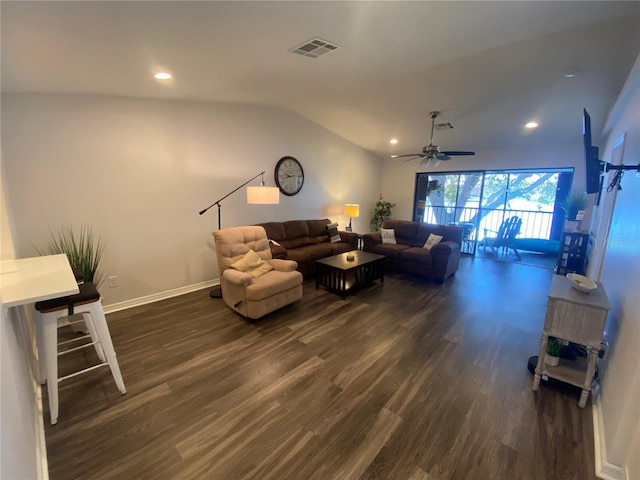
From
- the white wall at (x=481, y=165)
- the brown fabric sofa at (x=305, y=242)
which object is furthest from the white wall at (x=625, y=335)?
the brown fabric sofa at (x=305, y=242)

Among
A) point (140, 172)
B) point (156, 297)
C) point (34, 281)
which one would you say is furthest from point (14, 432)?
point (140, 172)

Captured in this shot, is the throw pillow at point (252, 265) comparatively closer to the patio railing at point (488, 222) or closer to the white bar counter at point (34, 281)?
the white bar counter at point (34, 281)

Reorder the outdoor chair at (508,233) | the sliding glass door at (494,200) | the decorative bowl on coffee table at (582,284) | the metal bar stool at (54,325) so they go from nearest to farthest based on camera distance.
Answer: the metal bar stool at (54,325) < the decorative bowl on coffee table at (582,284) < the outdoor chair at (508,233) < the sliding glass door at (494,200)

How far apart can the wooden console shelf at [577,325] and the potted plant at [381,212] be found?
5320 millimetres

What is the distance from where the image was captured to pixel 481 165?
5953mm

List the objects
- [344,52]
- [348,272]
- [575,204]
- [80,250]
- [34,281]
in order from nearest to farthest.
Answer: [34,281] < [344,52] < [80,250] < [348,272] < [575,204]

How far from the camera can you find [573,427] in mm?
1738

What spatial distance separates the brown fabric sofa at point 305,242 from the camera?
4329 mm

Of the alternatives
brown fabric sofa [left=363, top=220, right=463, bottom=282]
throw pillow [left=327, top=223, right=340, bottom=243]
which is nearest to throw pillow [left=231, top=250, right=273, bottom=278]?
throw pillow [left=327, top=223, right=340, bottom=243]

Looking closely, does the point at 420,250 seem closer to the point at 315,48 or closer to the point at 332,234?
the point at 332,234

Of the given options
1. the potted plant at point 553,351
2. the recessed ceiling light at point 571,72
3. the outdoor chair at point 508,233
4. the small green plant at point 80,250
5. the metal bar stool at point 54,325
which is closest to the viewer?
the metal bar stool at point 54,325

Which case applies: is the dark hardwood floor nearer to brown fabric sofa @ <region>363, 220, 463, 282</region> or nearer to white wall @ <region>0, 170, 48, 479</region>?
white wall @ <region>0, 170, 48, 479</region>

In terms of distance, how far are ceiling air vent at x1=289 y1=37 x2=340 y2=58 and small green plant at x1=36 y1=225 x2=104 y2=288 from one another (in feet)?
9.20

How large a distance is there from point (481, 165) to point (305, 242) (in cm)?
426
